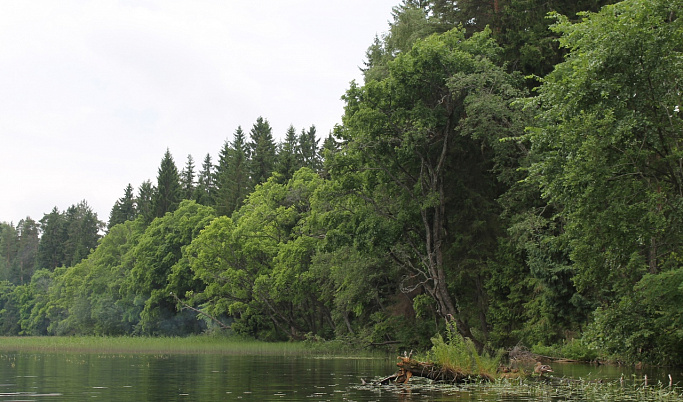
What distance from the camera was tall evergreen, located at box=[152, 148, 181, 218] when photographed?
97500 mm

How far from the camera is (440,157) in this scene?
39000 mm

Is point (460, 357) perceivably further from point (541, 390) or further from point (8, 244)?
point (8, 244)

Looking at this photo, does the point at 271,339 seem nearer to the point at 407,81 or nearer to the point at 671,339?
the point at 407,81

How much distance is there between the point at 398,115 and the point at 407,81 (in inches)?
70.8

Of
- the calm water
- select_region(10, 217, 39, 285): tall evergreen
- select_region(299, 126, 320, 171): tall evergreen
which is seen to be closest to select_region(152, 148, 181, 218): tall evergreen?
select_region(299, 126, 320, 171): tall evergreen

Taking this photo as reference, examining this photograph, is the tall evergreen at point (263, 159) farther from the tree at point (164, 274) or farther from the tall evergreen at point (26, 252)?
the tall evergreen at point (26, 252)

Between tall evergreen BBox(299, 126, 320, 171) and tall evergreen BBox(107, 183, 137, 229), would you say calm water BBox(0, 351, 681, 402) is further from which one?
tall evergreen BBox(107, 183, 137, 229)

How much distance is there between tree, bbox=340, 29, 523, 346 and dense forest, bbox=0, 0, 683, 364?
4.7 inches

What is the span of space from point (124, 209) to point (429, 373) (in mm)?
111120

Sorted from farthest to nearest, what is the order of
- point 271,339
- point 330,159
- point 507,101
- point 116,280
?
point 116,280 < point 271,339 < point 330,159 < point 507,101

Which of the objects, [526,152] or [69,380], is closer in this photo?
[69,380]

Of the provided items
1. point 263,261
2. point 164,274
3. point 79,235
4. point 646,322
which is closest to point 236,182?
point 164,274

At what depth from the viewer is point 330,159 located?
40.1 metres

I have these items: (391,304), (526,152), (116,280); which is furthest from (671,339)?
(116,280)
